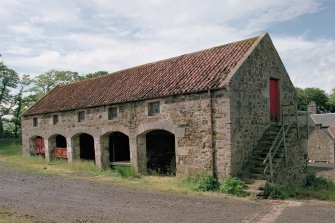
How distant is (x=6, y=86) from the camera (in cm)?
4138

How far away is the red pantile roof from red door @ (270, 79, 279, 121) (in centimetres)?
228

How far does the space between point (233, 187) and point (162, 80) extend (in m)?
6.45

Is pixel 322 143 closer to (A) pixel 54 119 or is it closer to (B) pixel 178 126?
(B) pixel 178 126

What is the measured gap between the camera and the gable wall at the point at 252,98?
1313 centimetres

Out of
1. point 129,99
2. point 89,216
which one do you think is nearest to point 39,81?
point 129,99

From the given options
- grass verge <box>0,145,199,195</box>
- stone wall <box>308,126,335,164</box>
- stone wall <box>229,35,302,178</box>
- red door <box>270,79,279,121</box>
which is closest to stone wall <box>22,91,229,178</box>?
stone wall <box>229,35,302,178</box>

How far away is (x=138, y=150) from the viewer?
16250 millimetres

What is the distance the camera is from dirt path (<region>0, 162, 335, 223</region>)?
28.1 ft

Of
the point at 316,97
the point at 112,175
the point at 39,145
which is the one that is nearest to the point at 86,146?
the point at 39,145

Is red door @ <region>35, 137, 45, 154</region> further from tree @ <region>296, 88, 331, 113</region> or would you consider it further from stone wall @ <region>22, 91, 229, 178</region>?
tree @ <region>296, 88, 331, 113</region>

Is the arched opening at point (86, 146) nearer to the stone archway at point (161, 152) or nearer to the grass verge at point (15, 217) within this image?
the stone archway at point (161, 152)

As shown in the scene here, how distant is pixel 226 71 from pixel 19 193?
8.59m

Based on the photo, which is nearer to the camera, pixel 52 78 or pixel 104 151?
pixel 104 151

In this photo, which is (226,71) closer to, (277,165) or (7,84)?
(277,165)
